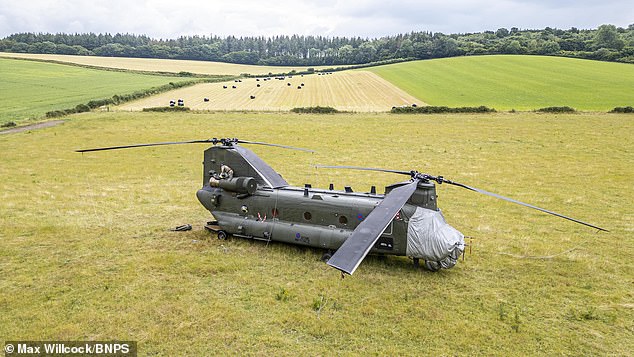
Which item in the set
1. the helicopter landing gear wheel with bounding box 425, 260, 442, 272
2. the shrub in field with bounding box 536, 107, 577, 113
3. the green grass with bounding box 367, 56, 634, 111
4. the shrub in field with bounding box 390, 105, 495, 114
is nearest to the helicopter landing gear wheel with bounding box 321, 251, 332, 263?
Result: the helicopter landing gear wheel with bounding box 425, 260, 442, 272

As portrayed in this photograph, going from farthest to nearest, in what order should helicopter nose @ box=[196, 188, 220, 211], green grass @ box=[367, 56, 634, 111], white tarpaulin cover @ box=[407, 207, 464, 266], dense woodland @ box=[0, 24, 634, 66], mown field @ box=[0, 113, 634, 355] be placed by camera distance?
dense woodland @ box=[0, 24, 634, 66] → green grass @ box=[367, 56, 634, 111] → helicopter nose @ box=[196, 188, 220, 211] → white tarpaulin cover @ box=[407, 207, 464, 266] → mown field @ box=[0, 113, 634, 355]

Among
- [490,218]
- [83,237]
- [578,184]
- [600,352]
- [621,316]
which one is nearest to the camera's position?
[600,352]

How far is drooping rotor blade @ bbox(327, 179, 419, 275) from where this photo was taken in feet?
21.4

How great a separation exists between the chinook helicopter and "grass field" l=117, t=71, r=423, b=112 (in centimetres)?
3740

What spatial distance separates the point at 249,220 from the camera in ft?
43.1

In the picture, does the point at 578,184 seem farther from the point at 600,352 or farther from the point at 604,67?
the point at 604,67

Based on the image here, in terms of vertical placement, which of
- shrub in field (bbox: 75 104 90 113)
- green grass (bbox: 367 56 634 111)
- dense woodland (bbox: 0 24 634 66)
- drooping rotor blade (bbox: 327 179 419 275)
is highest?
dense woodland (bbox: 0 24 634 66)

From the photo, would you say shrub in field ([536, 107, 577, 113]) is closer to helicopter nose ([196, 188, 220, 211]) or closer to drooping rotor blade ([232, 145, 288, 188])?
drooping rotor blade ([232, 145, 288, 188])

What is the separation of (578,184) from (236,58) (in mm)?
141529

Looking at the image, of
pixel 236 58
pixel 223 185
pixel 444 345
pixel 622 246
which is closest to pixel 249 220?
pixel 223 185

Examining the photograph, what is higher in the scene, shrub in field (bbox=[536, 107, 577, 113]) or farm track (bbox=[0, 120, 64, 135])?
shrub in field (bbox=[536, 107, 577, 113])

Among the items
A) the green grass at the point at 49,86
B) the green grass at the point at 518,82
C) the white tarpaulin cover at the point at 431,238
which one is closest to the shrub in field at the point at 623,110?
the green grass at the point at 518,82

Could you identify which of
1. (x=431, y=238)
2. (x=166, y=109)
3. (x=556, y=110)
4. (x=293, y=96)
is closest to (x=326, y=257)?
(x=431, y=238)

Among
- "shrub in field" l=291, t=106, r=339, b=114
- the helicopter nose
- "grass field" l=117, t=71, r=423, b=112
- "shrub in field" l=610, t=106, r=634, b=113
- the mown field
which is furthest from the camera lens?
"grass field" l=117, t=71, r=423, b=112
